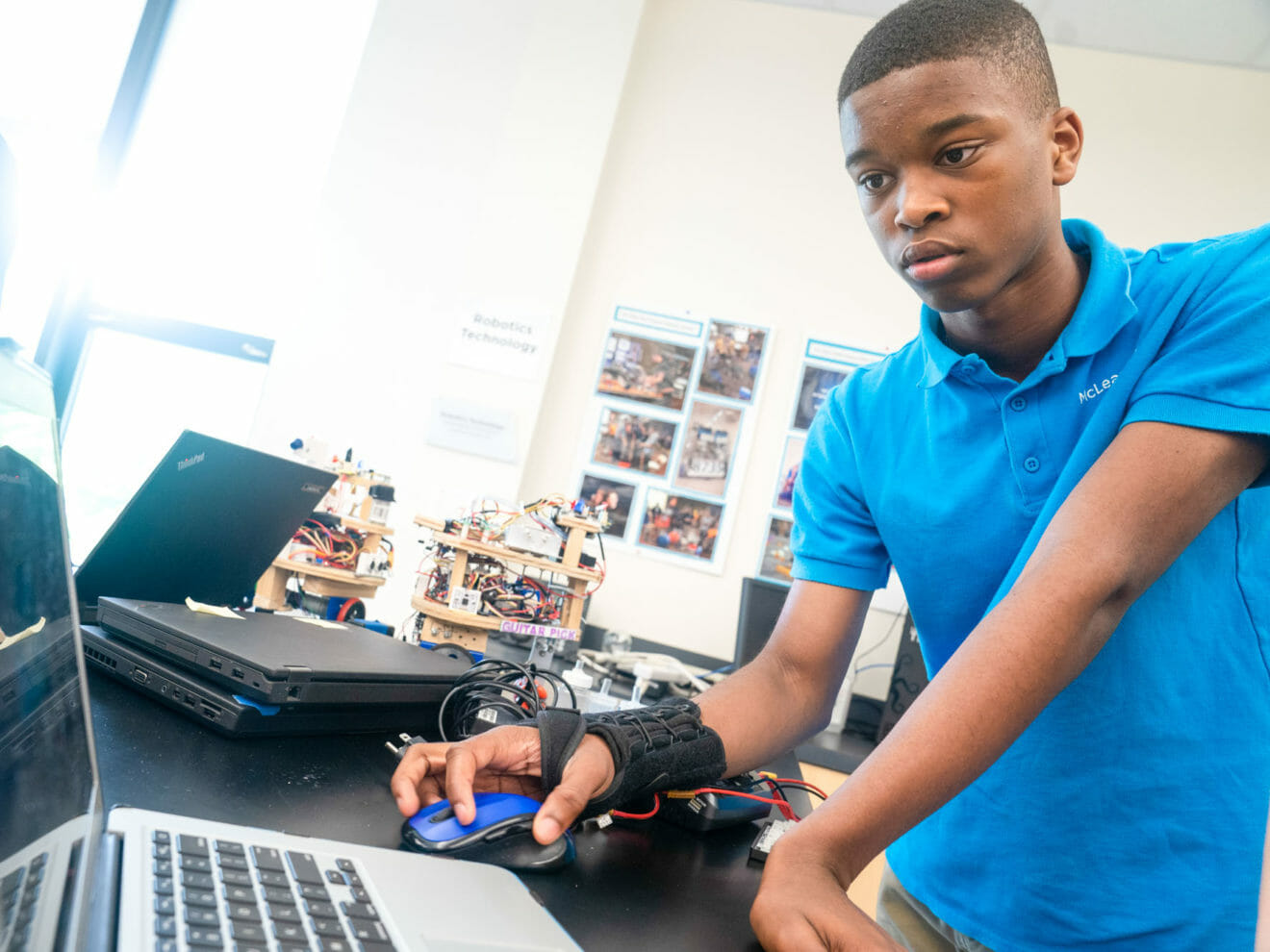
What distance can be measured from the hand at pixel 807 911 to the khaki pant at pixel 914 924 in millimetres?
318

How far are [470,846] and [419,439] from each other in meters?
2.26

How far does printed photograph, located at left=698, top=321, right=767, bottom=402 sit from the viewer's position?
9.30ft

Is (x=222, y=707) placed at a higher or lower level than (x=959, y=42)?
lower

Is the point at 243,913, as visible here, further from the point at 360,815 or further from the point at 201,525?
the point at 201,525

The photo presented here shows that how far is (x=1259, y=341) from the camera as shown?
0.65 m

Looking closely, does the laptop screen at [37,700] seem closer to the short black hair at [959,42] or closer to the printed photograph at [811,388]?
the short black hair at [959,42]

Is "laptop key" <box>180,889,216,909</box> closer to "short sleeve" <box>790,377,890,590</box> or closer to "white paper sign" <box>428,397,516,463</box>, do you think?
"short sleeve" <box>790,377,890,590</box>

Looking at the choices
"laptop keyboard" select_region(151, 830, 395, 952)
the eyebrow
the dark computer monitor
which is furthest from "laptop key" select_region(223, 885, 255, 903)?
the dark computer monitor

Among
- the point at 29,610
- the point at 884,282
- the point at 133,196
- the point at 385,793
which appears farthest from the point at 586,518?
the point at 133,196

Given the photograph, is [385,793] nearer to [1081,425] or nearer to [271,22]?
[1081,425]

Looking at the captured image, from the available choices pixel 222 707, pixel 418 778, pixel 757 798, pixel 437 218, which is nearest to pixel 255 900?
pixel 418 778

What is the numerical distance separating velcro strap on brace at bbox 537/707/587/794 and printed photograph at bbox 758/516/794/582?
2094mm

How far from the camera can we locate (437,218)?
9.43 feet

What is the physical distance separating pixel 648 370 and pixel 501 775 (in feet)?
7.35
